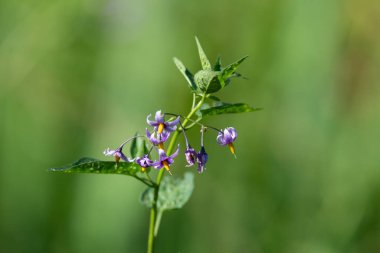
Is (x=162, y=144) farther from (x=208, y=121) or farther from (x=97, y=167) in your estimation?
(x=208, y=121)

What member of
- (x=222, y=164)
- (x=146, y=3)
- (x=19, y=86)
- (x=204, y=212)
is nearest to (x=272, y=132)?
(x=222, y=164)

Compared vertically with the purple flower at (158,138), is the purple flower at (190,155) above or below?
below

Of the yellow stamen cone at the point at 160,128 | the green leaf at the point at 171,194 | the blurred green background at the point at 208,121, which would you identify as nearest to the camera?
the yellow stamen cone at the point at 160,128

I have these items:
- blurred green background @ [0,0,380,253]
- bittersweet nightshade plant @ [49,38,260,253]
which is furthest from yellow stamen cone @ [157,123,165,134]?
blurred green background @ [0,0,380,253]

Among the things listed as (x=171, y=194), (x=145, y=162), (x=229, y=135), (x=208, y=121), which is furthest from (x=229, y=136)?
(x=208, y=121)

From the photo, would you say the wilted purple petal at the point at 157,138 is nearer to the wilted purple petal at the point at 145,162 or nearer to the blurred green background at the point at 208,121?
the wilted purple petal at the point at 145,162

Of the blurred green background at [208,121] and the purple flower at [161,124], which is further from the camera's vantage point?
the blurred green background at [208,121]

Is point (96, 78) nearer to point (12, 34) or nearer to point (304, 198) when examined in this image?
point (12, 34)

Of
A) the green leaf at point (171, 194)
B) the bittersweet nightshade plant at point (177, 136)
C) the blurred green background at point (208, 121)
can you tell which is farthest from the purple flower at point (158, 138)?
the blurred green background at point (208, 121)
